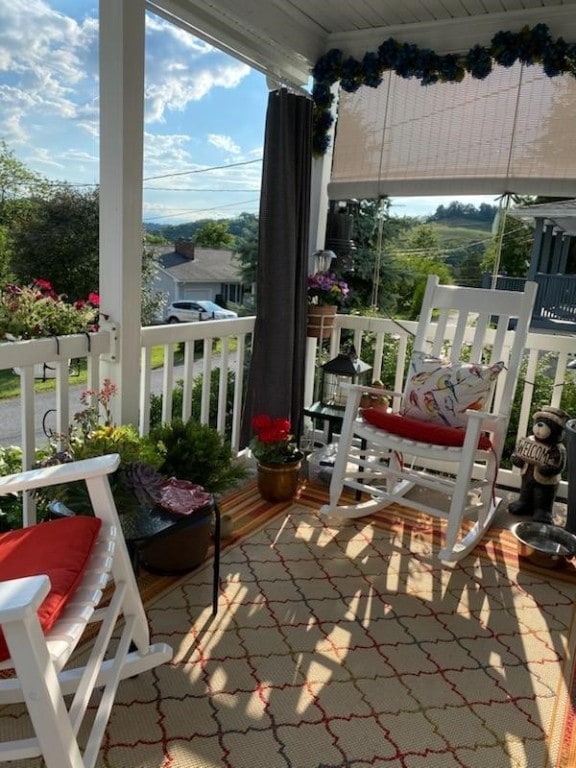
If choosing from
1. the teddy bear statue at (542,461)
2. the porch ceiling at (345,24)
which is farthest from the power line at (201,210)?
the teddy bear statue at (542,461)

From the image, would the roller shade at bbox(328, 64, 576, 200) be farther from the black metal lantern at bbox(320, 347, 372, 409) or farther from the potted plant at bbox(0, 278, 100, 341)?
the potted plant at bbox(0, 278, 100, 341)

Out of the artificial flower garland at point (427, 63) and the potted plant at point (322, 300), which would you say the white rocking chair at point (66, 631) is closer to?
the potted plant at point (322, 300)

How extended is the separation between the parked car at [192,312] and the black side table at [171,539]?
3.70ft

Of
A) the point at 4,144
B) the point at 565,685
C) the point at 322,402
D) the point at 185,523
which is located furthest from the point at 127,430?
the point at 565,685

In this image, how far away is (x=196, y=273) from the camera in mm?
3049

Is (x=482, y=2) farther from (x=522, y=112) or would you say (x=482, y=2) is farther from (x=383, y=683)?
(x=383, y=683)

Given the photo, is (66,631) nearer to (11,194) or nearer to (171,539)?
(171,539)

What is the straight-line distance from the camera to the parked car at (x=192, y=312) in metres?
2.88

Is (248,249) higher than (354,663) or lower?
higher

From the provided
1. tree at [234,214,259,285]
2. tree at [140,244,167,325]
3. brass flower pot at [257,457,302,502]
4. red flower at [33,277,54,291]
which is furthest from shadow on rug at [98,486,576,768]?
tree at [234,214,259,285]

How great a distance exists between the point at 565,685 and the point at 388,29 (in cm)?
319

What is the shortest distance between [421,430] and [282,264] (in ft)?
3.93

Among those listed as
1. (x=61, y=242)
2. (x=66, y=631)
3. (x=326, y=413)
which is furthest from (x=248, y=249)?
(x=66, y=631)

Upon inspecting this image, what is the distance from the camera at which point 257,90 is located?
3289 mm
